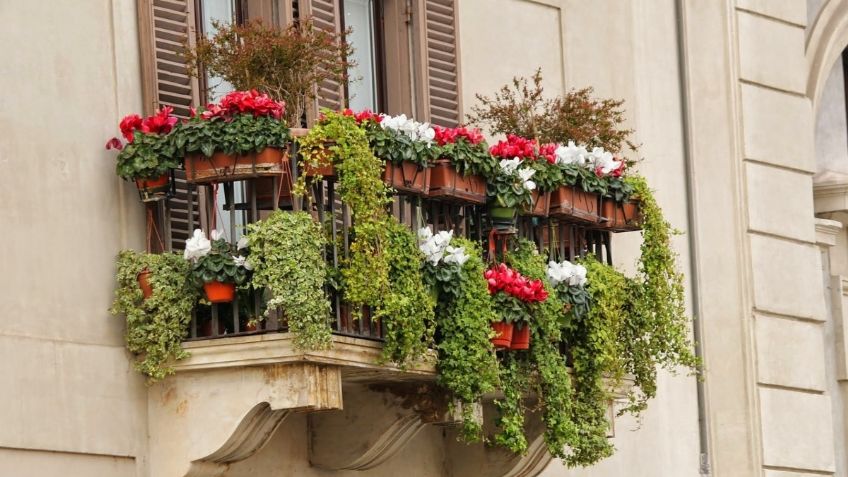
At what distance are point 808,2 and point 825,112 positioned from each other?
1174 millimetres

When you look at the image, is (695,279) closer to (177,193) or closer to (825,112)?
(825,112)

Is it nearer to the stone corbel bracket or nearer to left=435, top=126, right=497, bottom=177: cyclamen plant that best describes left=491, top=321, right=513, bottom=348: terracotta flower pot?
left=435, top=126, right=497, bottom=177: cyclamen plant

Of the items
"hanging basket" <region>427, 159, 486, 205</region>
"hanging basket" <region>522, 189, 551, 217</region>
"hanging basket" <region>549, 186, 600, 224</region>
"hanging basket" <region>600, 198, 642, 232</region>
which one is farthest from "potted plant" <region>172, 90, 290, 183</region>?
"hanging basket" <region>600, 198, 642, 232</region>

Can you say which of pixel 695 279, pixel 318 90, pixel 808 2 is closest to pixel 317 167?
pixel 318 90

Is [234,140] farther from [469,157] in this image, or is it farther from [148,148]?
[469,157]

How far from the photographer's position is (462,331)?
11883mm

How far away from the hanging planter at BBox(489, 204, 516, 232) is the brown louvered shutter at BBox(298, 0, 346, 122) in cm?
114

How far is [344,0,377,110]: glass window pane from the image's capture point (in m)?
13.7

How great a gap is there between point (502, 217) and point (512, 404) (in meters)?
1.07

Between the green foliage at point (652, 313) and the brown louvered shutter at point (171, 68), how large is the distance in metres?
3.05

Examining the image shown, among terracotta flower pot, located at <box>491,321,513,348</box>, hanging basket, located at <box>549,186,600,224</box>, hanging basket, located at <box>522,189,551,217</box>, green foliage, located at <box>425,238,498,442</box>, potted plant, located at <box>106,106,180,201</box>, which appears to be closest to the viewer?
potted plant, located at <box>106,106,180,201</box>

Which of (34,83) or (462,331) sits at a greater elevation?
(34,83)

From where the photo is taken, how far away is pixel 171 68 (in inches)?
472

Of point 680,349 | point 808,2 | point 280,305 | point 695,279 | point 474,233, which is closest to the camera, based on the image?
point 280,305
